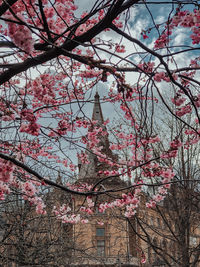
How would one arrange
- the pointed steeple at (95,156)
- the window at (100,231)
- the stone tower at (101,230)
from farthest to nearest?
the window at (100,231) < the stone tower at (101,230) < the pointed steeple at (95,156)

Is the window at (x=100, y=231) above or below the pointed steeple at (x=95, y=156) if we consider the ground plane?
below

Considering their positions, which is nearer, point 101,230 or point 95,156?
point 95,156

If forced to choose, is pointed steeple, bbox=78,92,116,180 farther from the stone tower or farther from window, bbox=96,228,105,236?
window, bbox=96,228,105,236

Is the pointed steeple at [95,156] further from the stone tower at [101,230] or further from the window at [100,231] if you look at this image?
the window at [100,231]

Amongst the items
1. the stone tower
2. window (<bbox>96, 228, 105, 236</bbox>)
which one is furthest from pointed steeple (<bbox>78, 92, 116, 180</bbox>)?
window (<bbox>96, 228, 105, 236</bbox>)

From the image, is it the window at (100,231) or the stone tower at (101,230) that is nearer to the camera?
the stone tower at (101,230)

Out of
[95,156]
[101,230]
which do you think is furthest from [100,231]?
[95,156]

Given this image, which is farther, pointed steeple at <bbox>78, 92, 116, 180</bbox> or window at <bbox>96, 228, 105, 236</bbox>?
window at <bbox>96, 228, 105, 236</bbox>

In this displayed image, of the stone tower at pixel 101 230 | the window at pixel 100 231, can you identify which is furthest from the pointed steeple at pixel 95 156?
the window at pixel 100 231

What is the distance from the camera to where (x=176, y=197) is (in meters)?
8.22

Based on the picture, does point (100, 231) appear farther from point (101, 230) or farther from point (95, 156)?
point (95, 156)

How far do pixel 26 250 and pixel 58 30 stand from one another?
6583 millimetres

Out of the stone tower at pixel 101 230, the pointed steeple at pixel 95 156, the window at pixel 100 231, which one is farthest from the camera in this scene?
the window at pixel 100 231

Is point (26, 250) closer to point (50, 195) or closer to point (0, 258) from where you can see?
point (0, 258)
